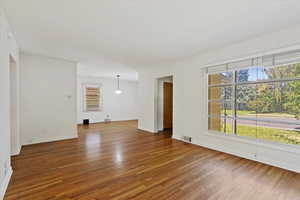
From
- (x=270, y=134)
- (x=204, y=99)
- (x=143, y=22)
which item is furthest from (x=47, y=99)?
(x=270, y=134)

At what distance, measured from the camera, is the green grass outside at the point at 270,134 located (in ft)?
9.17

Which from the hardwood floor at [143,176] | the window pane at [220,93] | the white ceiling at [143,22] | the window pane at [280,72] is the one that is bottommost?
the hardwood floor at [143,176]

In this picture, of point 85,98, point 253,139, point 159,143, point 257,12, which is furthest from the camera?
point 85,98

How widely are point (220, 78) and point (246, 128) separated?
1.35 meters

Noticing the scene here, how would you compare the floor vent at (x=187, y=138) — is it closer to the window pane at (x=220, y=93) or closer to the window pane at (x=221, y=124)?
the window pane at (x=221, y=124)

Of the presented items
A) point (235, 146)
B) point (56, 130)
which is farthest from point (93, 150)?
point (235, 146)

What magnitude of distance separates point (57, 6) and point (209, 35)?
8.50 feet

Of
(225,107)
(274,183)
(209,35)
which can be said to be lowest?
(274,183)

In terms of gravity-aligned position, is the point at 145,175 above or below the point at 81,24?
below

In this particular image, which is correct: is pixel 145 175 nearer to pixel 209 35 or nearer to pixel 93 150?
pixel 93 150

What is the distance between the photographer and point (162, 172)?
2.61m

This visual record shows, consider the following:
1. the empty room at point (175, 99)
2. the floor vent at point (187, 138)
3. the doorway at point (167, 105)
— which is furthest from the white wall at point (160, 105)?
the floor vent at point (187, 138)

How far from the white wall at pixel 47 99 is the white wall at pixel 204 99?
2795 mm

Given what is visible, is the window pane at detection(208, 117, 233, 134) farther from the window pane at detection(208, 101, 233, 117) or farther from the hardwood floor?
the hardwood floor
